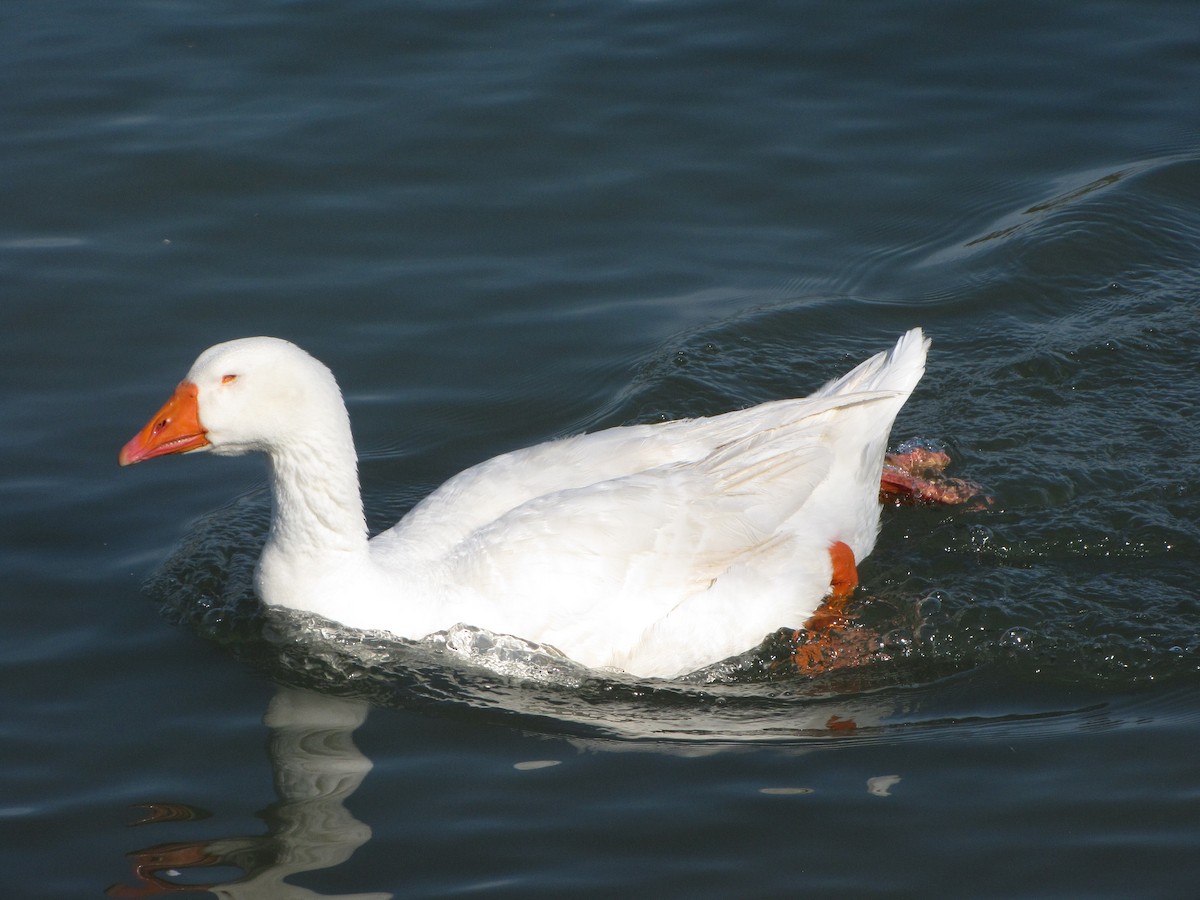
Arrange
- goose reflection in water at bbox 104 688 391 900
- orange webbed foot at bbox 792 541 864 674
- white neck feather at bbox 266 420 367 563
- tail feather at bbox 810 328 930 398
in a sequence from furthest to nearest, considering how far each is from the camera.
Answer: tail feather at bbox 810 328 930 398, orange webbed foot at bbox 792 541 864 674, white neck feather at bbox 266 420 367 563, goose reflection in water at bbox 104 688 391 900

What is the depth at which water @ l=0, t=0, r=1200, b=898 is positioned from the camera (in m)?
5.15

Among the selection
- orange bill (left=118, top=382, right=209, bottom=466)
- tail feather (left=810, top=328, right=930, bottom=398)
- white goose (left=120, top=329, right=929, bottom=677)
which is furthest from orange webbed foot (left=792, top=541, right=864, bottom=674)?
orange bill (left=118, top=382, right=209, bottom=466)

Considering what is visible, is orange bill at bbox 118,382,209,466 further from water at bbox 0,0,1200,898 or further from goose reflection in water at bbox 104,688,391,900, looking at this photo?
goose reflection in water at bbox 104,688,391,900

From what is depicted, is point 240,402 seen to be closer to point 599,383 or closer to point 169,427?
point 169,427

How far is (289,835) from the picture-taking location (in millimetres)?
5145

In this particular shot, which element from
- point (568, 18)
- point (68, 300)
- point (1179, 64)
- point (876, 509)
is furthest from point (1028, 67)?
point (68, 300)

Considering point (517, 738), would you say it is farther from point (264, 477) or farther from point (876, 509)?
point (264, 477)

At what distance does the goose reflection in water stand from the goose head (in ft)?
4.15

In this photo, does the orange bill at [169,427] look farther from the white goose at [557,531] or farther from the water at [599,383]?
the water at [599,383]

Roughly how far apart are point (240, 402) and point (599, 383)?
3.24m

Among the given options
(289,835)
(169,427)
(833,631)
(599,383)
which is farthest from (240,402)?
(599,383)

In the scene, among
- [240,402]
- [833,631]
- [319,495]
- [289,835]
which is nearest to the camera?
[289,835]

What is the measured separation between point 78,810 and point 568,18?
9.23m

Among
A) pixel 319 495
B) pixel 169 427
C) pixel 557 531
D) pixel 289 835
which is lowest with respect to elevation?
pixel 289 835
